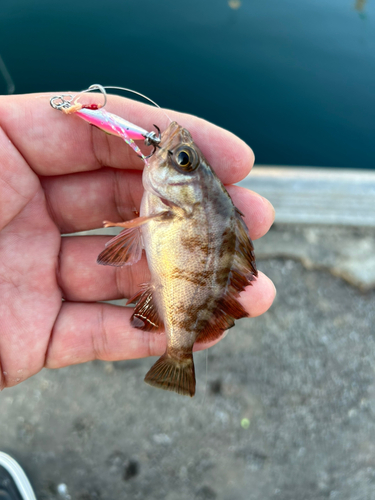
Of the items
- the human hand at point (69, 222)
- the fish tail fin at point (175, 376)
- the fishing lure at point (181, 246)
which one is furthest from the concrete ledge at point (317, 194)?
the fish tail fin at point (175, 376)

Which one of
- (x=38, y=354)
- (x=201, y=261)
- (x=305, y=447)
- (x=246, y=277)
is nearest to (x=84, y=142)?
(x=201, y=261)

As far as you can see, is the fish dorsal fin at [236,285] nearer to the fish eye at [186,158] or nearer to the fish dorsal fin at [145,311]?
the fish dorsal fin at [145,311]

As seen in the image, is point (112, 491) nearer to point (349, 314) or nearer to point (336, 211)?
point (349, 314)

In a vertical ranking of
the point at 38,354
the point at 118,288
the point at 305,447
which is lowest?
the point at 305,447

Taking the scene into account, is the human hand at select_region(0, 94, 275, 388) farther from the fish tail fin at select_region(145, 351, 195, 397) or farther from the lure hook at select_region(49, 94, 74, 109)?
the fish tail fin at select_region(145, 351, 195, 397)

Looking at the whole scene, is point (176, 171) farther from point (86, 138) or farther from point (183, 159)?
point (86, 138)

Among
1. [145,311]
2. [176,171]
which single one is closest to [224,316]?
[145,311]

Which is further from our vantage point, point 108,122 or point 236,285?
point 236,285
